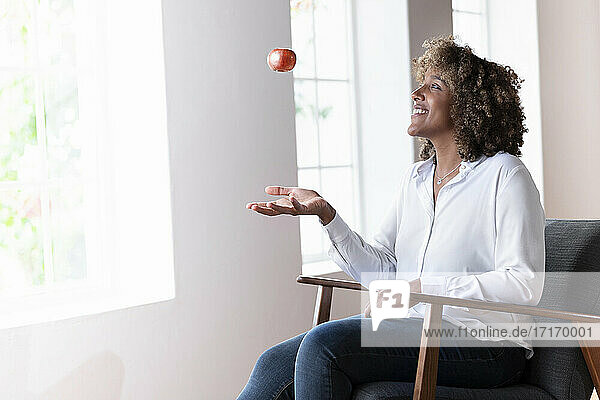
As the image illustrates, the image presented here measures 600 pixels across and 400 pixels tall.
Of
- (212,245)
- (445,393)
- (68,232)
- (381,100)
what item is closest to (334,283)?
(445,393)

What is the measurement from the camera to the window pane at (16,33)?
2717 millimetres

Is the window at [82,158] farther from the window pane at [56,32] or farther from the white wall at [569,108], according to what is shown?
the white wall at [569,108]

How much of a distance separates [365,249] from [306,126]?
1494 mm

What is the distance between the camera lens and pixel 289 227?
322cm

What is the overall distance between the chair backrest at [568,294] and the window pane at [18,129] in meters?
1.74

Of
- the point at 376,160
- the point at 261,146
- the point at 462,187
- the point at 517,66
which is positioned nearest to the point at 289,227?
the point at 261,146

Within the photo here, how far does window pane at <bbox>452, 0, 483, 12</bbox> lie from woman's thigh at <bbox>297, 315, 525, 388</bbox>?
2.86 metres

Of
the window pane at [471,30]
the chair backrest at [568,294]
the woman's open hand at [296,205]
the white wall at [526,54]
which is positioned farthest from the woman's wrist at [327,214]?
the white wall at [526,54]

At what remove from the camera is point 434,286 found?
2.02 metres

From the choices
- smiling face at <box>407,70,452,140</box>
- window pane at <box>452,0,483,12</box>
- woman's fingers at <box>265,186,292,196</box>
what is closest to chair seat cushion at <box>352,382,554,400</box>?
woman's fingers at <box>265,186,292,196</box>

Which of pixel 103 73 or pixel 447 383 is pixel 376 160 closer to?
pixel 103 73

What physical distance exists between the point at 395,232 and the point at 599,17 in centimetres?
266

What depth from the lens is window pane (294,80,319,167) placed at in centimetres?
373
